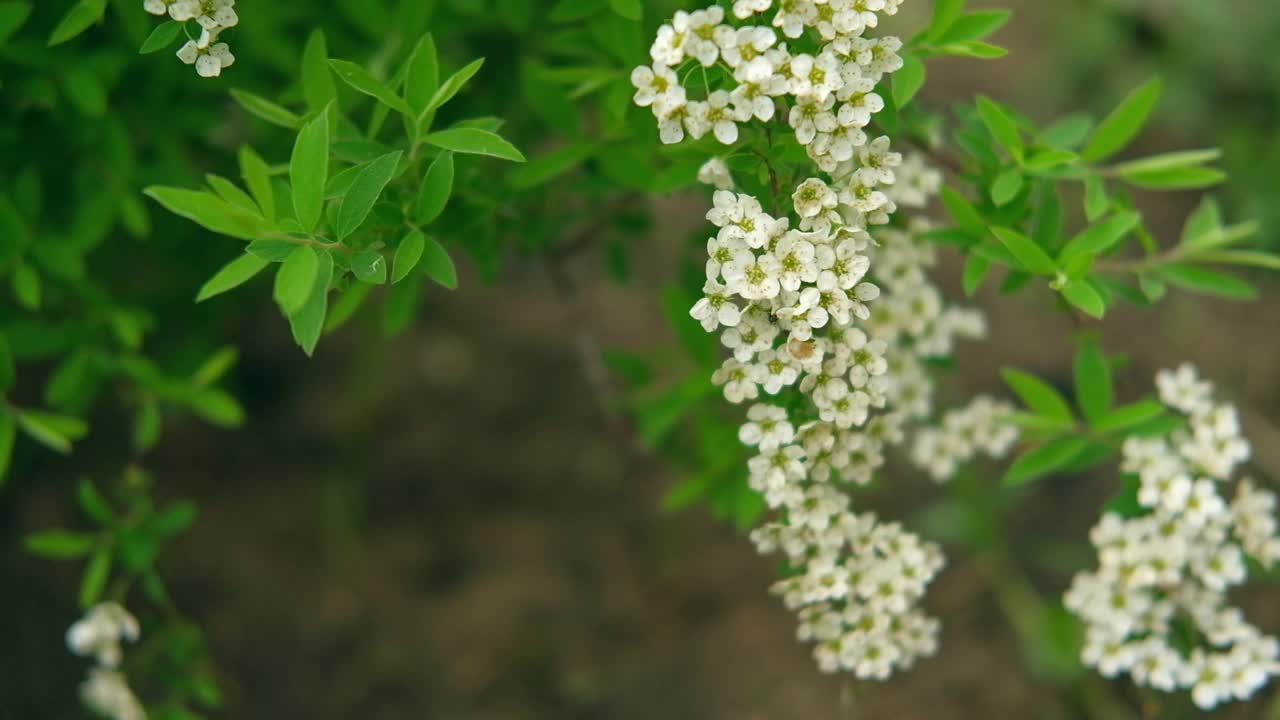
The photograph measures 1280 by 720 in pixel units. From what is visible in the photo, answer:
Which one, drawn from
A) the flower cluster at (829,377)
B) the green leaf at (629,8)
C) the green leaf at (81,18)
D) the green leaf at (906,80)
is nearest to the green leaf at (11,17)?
the green leaf at (81,18)

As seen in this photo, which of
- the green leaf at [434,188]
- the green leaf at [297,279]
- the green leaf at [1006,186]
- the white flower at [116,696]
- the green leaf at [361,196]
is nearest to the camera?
the green leaf at [297,279]

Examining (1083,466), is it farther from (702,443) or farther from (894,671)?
(894,671)

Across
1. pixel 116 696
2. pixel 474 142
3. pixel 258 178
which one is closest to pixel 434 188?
pixel 474 142

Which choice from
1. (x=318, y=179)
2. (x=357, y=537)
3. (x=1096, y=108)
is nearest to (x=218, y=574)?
(x=357, y=537)

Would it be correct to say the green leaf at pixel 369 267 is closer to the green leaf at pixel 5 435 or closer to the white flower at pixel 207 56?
the white flower at pixel 207 56

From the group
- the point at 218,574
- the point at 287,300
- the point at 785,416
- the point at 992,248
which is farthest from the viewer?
the point at 218,574

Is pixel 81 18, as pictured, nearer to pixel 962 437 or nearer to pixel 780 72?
pixel 780 72
